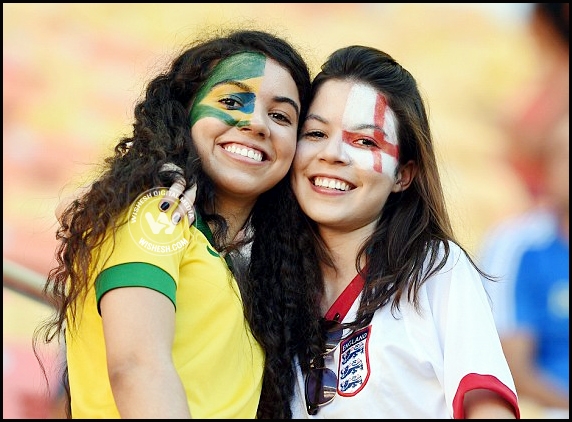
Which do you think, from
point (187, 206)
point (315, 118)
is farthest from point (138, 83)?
point (187, 206)

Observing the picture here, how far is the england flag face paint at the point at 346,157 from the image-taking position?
2572mm

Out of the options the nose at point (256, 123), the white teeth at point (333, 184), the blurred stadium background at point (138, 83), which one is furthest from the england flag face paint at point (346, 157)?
the blurred stadium background at point (138, 83)

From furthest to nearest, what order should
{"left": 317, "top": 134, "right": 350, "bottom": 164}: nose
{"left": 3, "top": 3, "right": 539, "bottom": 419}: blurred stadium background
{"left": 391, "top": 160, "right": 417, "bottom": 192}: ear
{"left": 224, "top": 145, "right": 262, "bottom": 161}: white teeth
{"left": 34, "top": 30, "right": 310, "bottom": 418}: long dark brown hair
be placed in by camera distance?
{"left": 3, "top": 3, "right": 539, "bottom": 419}: blurred stadium background < {"left": 391, "top": 160, "right": 417, "bottom": 192}: ear < {"left": 317, "top": 134, "right": 350, "bottom": 164}: nose < {"left": 224, "top": 145, "right": 262, "bottom": 161}: white teeth < {"left": 34, "top": 30, "right": 310, "bottom": 418}: long dark brown hair

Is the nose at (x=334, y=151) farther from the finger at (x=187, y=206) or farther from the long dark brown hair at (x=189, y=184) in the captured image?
the finger at (x=187, y=206)

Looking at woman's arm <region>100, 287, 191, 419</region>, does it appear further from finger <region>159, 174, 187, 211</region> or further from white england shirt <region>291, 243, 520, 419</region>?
white england shirt <region>291, 243, 520, 419</region>

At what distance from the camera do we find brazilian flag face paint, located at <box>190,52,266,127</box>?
8.07 ft

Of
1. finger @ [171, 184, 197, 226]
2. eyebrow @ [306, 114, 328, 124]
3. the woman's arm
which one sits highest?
eyebrow @ [306, 114, 328, 124]

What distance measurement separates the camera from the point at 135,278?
1.91 meters

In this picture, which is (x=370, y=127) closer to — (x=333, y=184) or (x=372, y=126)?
(x=372, y=126)

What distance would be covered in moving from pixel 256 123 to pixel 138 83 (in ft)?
7.01

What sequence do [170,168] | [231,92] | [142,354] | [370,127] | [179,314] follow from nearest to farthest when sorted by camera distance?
[142,354] → [179,314] → [170,168] → [231,92] → [370,127]

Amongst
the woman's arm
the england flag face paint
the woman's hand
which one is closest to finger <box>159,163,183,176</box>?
the woman's hand

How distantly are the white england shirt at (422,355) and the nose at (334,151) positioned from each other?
40 cm

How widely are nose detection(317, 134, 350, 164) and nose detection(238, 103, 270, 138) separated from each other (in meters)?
0.19
